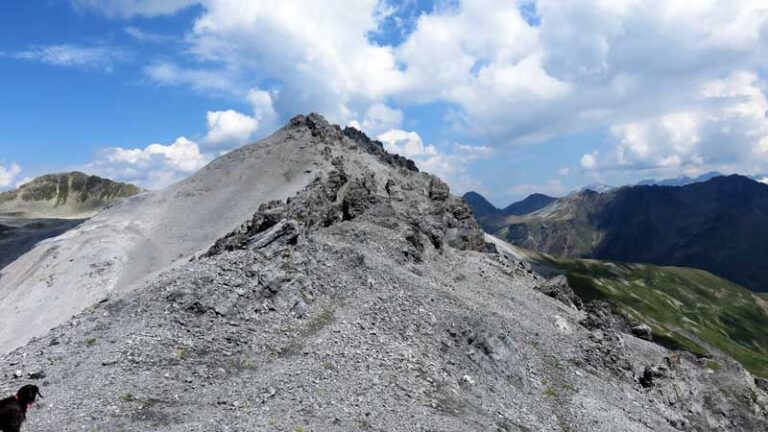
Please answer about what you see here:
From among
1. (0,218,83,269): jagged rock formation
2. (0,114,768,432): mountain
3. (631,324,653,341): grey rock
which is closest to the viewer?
(0,114,768,432): mountain

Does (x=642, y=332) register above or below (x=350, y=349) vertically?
below

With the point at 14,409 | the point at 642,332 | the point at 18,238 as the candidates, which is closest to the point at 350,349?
the point at 14,409

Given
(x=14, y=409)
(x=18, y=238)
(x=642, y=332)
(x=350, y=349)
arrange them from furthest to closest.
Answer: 1. (x=18, y=238)
2. (x=642, y=332)
3. (x=350, y=349)
4. (x=14, y=409)

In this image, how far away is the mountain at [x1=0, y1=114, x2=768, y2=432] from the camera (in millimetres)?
25297

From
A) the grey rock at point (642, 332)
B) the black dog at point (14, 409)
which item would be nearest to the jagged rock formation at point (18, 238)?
the black dog at point (14, 409)

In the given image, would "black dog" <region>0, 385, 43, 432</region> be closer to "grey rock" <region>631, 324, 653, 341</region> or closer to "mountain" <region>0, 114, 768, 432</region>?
"mountain" <region>0, 114, 768, 432</region>

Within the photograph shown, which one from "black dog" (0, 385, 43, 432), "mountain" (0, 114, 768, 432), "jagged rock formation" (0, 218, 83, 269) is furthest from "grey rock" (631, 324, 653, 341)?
"jagged rock formation" (0, 218, 83, 269)

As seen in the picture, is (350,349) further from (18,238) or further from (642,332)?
(18,238)

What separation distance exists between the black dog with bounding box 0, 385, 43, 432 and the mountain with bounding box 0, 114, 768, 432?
2.94 metres

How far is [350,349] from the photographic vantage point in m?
32.1

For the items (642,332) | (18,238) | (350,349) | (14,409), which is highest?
(18,238)

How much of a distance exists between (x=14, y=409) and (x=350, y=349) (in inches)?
677

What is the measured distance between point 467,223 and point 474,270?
2031 centimetres

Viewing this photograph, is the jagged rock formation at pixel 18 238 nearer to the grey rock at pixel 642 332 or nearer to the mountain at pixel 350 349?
the mountain at pixel 350 349
